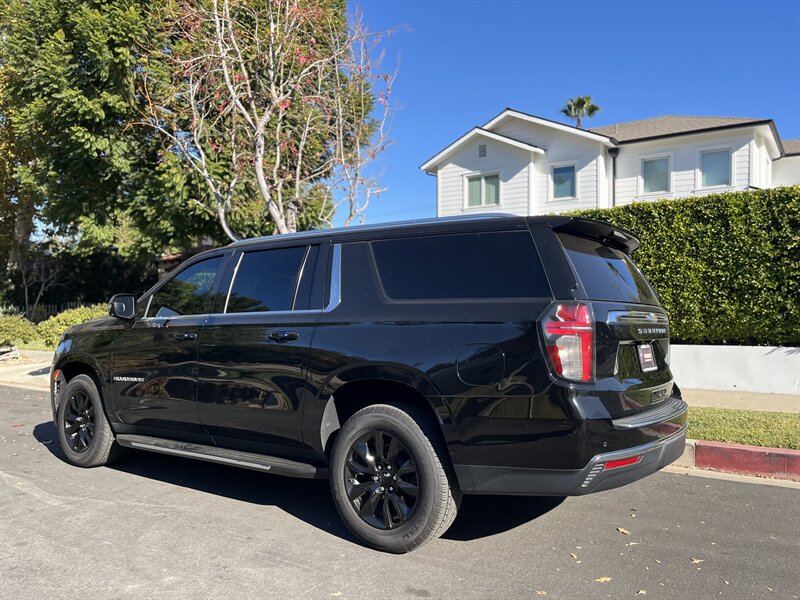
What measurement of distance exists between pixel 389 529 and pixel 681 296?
7.30m

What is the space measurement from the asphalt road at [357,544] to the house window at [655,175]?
15859mm

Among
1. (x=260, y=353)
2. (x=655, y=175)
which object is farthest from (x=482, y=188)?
(x=260, y=353)

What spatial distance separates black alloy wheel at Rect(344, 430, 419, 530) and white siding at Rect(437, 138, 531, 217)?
17.8m

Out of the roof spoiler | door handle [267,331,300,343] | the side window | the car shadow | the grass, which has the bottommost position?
the car shadow

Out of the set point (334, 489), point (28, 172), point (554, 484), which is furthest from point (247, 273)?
point (28, 172)

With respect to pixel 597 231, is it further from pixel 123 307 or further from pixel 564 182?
pixel 564 182

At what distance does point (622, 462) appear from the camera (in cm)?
348

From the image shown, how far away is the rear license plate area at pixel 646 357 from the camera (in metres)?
3.89

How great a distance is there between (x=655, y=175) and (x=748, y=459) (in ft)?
51.9

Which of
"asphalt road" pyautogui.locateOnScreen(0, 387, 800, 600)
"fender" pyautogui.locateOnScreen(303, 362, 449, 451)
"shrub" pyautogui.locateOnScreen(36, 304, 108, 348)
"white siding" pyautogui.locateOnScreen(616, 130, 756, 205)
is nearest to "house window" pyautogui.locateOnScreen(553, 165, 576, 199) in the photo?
"white siding" pyautogui.locateOnScreen(616, 130, 756, 205)

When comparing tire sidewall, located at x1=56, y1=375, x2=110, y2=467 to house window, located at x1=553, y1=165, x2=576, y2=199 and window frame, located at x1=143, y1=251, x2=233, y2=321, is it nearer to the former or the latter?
window frame, located at x1=143, y1=251, x2=233, y2=321

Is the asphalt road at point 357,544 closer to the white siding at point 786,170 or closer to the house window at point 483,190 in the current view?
the house window at point 483,190

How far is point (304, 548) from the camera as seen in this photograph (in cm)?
398

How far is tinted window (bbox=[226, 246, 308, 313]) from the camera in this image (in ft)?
15.0
